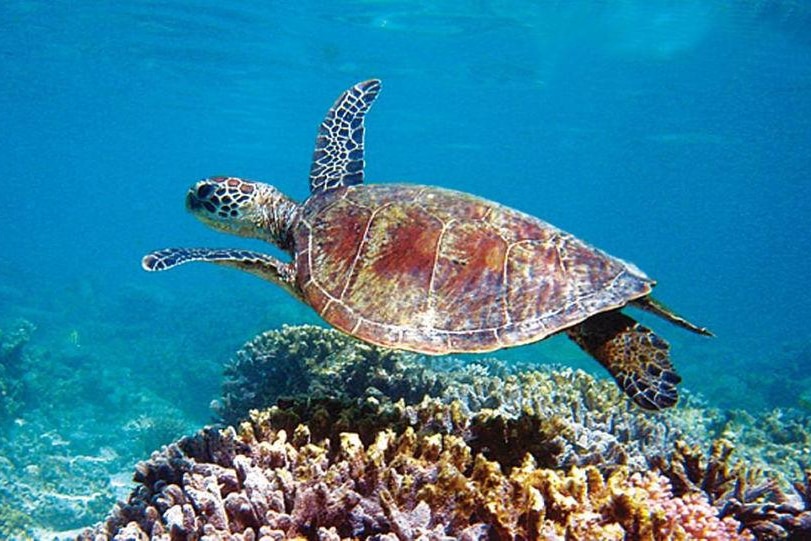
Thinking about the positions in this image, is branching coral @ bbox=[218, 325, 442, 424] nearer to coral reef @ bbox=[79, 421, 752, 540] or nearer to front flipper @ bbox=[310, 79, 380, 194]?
front flipper @ bbox=[310, 79, 380, 194]

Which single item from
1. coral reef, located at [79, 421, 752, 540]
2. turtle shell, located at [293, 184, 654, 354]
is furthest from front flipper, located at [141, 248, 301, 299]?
coral reef, located at [79, 421, 752, 540]

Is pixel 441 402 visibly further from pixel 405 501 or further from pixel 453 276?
pixel 405 501

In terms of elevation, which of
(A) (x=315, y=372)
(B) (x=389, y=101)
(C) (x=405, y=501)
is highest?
(B) (x=389, y=101)

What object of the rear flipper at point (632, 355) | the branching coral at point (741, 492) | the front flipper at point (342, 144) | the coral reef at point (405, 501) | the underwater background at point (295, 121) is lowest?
the coral reef at point (405, 501)

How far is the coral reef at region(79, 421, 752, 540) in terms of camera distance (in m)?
2.24

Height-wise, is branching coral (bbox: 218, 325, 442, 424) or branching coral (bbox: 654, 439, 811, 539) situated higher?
branching coral (bbox: 218, 325, 442, 424)

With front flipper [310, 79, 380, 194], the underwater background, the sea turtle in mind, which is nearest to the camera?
the sea turtle

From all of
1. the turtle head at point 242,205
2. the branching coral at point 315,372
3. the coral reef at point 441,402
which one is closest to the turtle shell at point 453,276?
the coral reef at point 441,402

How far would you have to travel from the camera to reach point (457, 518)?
2346 mm

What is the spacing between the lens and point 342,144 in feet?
19.1

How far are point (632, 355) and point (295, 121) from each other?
4746 centimetres

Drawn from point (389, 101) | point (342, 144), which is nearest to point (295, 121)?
point (389, 101)

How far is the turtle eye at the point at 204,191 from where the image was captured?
5.07 meters

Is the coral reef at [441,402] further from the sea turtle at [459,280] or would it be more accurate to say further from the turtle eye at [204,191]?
the turtle eye at [204,191]
